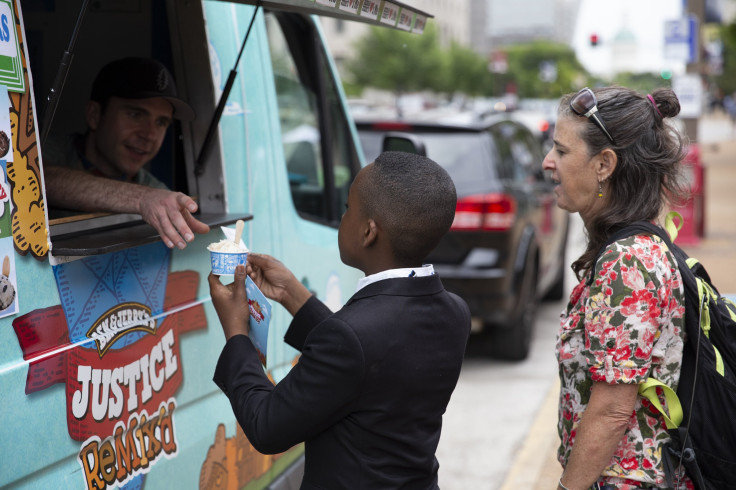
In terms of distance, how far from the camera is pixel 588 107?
2174mm

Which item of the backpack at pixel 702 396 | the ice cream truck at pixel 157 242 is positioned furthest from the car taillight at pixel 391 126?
the backpack at pixel 702 396

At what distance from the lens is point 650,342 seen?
6.71 ft

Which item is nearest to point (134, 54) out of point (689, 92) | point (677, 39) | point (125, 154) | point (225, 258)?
point (125, 154)

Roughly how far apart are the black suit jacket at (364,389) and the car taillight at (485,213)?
14.9 feet

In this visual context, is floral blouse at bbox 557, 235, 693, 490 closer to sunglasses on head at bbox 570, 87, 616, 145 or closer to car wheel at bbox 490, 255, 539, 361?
sunglasses on head at bbox 570, 87, 616, 145

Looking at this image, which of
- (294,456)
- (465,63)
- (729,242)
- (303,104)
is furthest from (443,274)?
(465,63)

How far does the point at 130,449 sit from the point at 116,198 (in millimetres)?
671

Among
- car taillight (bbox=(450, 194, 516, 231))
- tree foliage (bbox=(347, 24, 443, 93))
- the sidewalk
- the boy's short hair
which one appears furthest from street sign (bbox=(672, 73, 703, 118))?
tree foliage (bbox=(347, 24, 443, 93))

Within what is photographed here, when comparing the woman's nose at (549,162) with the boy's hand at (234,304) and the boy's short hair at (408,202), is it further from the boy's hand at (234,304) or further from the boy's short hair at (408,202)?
the boy's hand at (234,304)

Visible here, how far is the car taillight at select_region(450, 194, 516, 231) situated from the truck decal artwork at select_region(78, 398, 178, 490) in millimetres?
4359

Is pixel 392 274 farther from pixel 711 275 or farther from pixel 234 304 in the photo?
pixel 711 275

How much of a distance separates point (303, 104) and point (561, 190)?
1871 mm

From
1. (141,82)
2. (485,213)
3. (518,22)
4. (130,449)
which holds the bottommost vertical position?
(485,213)

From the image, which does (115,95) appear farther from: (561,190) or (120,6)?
(561,190)
